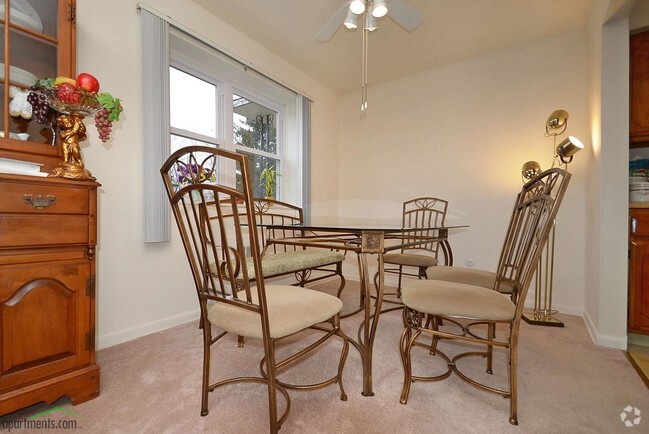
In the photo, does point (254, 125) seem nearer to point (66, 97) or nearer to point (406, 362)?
point (66, 97)

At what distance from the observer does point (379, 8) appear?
1648mm

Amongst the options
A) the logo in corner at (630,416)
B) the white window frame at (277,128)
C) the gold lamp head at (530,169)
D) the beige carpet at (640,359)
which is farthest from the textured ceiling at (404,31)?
the logo in corner at (630,416)

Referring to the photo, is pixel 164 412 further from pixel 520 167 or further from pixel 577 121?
pixel 577 121

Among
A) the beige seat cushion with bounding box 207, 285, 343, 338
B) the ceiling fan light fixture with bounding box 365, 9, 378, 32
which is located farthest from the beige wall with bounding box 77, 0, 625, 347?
the ceiling fan light fixture with bounding box 365, 9, 378, 32

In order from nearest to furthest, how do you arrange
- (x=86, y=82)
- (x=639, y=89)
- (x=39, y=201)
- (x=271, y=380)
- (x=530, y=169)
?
(x=271, y=380) → (x=39, y=201) → (x=86, y=82) → (x=639, y=89) → (x=530, y=169)

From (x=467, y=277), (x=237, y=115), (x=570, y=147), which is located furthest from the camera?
(x=237, y=115)

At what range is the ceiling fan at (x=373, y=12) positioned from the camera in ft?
5.45

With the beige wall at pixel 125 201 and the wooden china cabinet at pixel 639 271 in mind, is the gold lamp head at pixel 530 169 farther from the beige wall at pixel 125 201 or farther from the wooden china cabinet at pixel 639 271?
the beige wall at pixel 125 201

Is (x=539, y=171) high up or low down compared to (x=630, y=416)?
up

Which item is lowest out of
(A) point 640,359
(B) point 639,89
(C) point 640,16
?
(A) point 640,359

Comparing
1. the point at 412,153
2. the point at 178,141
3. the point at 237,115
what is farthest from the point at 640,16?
the point at 178,141

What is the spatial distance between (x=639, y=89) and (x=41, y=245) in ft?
11.9

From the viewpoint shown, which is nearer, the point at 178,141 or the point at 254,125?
the point at 178,141

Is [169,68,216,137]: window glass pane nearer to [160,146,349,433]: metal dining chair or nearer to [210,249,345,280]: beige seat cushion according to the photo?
[210,249,345,280]: beige seat cushion
